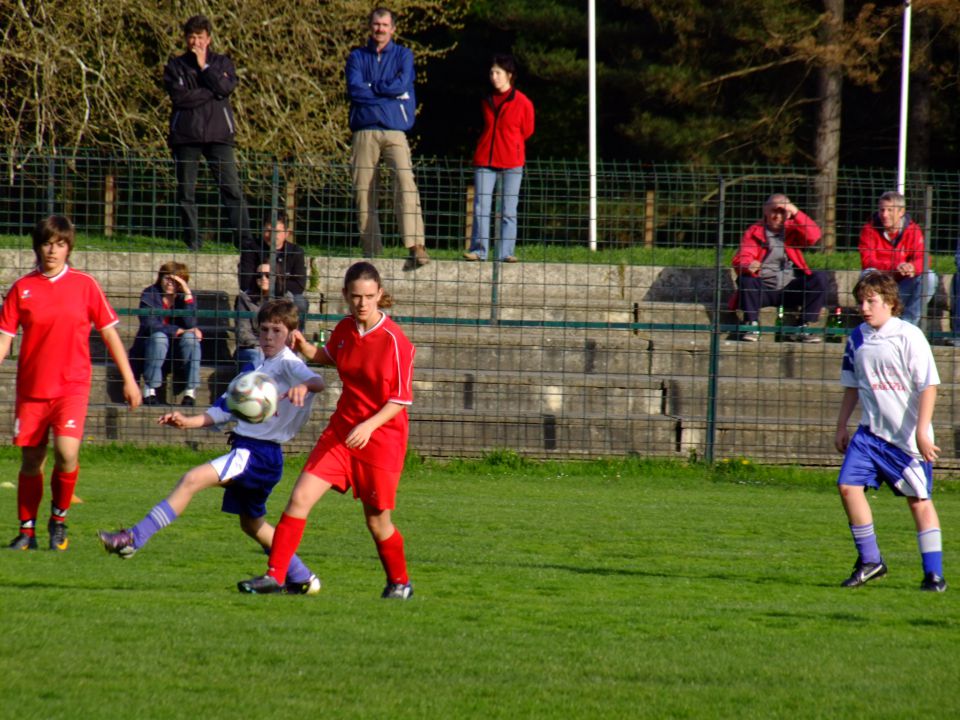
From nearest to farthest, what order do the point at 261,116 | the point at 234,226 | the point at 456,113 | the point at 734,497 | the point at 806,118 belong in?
1. the point at 734,497
2. the point at 234,226
3. the point at 261,116
4. the point at 806,118
5. the point at 456,113

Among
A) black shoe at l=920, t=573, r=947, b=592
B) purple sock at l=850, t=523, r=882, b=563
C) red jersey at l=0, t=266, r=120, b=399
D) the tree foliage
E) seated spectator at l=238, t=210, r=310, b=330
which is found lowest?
black shoe at l=920, t=573, r=947, b=592

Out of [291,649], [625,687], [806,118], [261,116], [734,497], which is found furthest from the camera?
[806,118]

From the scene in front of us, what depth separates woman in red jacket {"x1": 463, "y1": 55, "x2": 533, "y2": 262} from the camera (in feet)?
48.1

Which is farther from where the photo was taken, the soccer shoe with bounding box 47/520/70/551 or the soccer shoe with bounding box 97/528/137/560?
the soccer shoe with bounding box 47/520/70/551

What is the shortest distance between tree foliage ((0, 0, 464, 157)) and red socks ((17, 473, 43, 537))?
11.6 m

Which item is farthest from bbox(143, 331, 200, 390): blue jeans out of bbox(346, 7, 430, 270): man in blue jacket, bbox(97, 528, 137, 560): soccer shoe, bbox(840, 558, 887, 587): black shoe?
bbox(840, 558, 887, 587): black shoe

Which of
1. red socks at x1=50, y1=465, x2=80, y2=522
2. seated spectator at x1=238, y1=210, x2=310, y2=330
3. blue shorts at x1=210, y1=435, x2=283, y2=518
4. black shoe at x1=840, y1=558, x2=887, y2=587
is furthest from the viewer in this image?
seated spectator at x1=238, y1=210, x2=310, y2=330

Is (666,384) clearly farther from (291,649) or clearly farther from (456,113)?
(456,113)

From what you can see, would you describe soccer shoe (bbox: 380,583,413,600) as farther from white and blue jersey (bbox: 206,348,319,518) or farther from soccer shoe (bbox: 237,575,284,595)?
white and blue jersey (bbox: 206,348,319,518)

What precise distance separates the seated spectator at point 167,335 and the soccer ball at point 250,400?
6.44 m

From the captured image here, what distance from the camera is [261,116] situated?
2292 centimetres

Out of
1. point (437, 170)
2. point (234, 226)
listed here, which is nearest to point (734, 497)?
point (437, 170)

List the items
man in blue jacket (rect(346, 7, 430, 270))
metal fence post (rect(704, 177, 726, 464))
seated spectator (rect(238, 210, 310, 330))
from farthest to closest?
1. man in blue jacket (rect(346, 7, 430, 270))
2. seated spectator (rect(238, 210, 310, 330))
3. metal fence post (rect(704, 177, 726, 464))

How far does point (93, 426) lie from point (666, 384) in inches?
222
